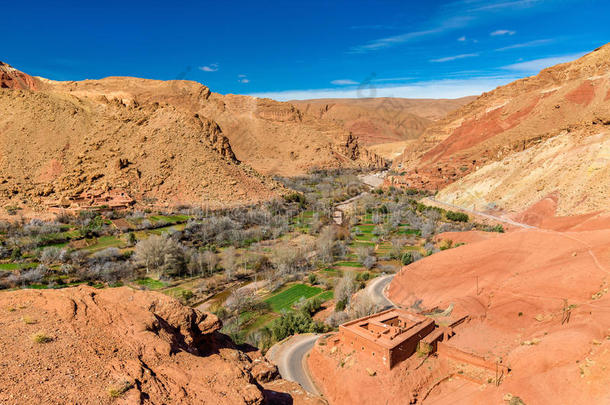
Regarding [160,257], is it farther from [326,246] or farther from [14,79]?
[14,79]

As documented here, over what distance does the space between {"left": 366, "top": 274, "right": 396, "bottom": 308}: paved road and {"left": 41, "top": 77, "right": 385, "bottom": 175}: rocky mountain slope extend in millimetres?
70384

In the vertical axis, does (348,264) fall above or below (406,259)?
below

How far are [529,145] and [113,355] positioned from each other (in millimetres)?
67209

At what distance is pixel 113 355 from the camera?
7.74 m

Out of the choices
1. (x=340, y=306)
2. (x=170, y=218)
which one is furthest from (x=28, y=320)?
(x=170, y=218)

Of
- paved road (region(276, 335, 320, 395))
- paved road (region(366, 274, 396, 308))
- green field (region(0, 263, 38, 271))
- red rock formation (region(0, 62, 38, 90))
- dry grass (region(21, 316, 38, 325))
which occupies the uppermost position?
red rock formation (region(0, 62, 38, 90))

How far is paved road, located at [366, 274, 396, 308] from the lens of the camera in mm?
27766

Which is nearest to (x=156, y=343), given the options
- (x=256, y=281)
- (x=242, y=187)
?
(x=256, y=281)

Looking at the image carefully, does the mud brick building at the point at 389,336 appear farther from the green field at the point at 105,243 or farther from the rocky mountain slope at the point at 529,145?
the green field at the point at 105,243

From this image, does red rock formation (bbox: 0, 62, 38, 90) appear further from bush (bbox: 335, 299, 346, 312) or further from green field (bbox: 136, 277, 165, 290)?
bush (bbox: 335, 299, 346, 312)

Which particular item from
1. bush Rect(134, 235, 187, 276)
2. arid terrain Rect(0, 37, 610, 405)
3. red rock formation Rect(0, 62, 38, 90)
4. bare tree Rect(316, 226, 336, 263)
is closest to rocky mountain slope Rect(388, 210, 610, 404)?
arid terrain Rect(0, 37, 610, 405)

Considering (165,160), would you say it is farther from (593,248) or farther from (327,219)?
(593,248)

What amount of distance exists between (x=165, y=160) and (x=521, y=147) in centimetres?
5877

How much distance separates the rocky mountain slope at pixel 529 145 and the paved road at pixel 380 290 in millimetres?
22382
